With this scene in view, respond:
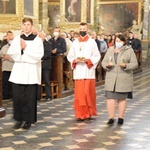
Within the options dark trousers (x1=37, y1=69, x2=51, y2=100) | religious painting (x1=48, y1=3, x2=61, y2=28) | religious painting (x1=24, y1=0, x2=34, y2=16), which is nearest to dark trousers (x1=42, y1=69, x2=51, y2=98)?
dark trousers (x1=37, y1=69, x2=51, y2=100)

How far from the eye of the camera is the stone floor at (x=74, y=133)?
6.38 metres

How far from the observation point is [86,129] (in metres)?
7.60

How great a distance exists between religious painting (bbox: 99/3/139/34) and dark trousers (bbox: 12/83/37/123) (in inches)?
937

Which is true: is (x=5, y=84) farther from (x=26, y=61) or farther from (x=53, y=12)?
(x=53, y=12)

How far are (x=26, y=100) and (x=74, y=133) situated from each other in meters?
1.06

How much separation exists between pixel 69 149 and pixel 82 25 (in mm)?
2964

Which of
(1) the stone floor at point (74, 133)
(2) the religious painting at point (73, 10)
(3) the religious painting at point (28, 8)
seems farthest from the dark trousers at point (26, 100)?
(2) the religious painting at point (73, 10)

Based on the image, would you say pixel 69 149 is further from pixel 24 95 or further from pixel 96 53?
pixel 96 53

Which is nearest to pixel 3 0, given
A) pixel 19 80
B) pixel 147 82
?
pixel 147 82

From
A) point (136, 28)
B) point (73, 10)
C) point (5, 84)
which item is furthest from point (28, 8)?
point (136, 28)

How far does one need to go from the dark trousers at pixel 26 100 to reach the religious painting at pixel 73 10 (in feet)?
51.8

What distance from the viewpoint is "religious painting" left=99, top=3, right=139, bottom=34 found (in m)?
30.7

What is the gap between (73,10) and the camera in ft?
76.1

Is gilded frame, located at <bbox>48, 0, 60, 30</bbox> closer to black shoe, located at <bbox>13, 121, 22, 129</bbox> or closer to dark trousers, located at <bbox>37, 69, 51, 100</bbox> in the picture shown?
dark trousers, located at <bbox>37, 69, 51, 100</bbox>
